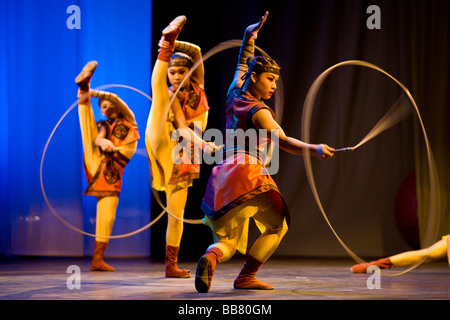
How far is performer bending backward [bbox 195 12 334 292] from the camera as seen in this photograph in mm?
3025

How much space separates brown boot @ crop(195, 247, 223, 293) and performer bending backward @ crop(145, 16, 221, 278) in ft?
3.53

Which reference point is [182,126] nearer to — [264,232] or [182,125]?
[182,125]

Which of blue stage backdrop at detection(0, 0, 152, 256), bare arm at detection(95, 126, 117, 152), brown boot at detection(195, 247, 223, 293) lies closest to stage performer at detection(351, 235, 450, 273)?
brown boot at detection(195, 247, 223, 293)

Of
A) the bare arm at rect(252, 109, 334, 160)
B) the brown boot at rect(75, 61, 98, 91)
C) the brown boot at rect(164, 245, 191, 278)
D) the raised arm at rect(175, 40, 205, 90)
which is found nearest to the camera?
the bare arm at rect(252, 109, 334, 160)

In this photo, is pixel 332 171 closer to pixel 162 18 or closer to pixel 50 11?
pixel 162 18

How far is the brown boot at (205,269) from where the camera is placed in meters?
2.92

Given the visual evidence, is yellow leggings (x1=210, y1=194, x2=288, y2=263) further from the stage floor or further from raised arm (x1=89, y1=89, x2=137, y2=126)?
raised arm (x1=89, y1=89, x2=137, y2=126)

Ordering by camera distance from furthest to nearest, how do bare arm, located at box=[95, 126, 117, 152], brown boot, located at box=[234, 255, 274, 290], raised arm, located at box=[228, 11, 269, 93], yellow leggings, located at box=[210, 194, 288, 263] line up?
bare arm, located at box=[95, 126, 117, 152], raised arm, located at box=[228, 11, 269, 93], brown boot, located at box=[234, 255, 274, 290], yellow leggings, located at box=[210, 194, 288, 263]

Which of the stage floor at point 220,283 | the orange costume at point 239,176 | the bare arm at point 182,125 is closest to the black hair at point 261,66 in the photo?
the orange costume at point 239,176

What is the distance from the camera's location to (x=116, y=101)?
15.6 ft

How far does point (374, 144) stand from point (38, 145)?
144 inches

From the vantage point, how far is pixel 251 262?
3199 millimetres

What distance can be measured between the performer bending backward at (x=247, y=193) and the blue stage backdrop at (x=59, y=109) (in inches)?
128
